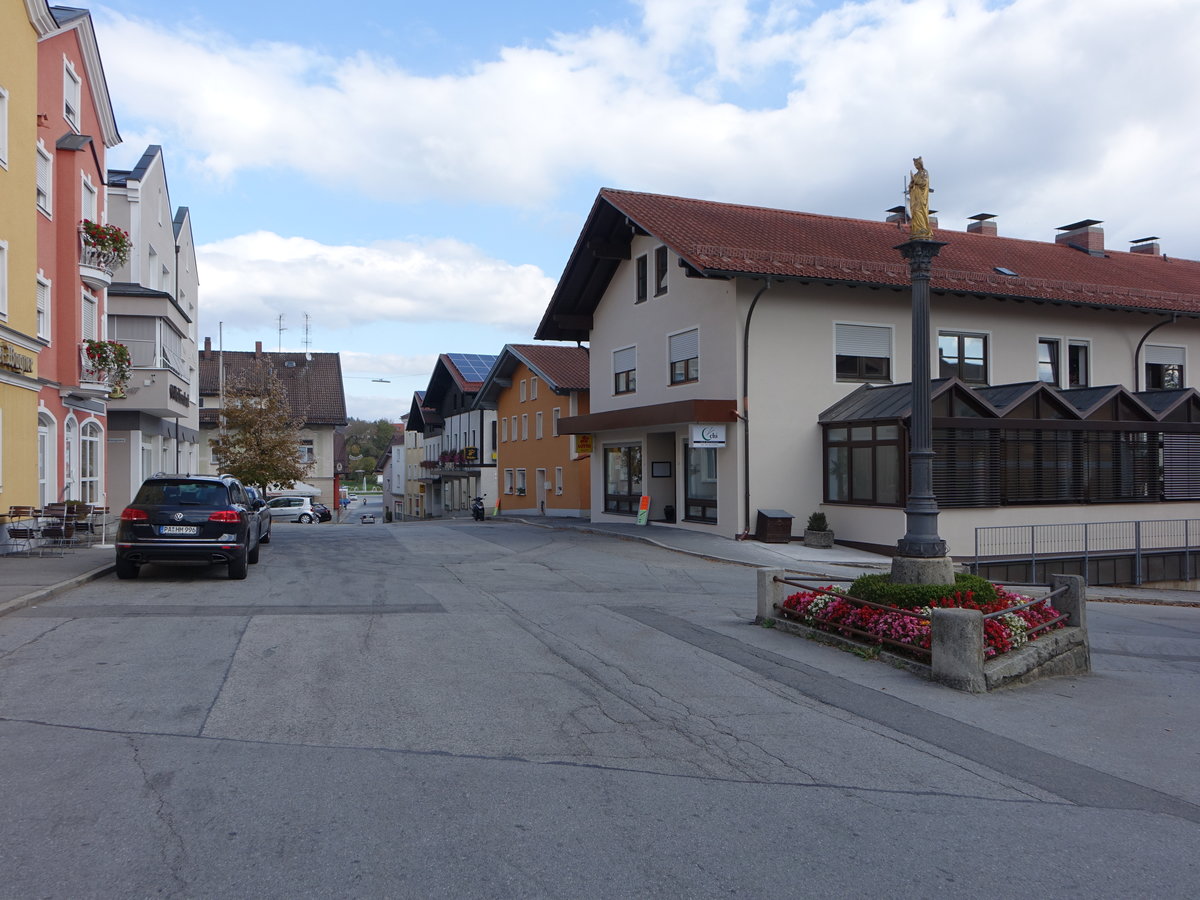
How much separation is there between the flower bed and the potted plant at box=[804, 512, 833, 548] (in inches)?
466

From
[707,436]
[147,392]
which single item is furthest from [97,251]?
[707,436]

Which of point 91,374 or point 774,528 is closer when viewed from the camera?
point 91,374

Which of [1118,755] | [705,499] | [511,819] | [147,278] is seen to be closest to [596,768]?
[511,819]

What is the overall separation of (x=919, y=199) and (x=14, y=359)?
15.7m

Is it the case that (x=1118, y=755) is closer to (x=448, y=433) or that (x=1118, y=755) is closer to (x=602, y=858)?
(x=602, y=858)

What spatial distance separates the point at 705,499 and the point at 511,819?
21071 mm

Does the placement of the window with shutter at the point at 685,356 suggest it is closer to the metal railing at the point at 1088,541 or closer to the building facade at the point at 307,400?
the metal railing at the point at 1088,541

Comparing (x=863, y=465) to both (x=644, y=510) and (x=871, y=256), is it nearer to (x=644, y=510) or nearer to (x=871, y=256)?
(x=871, y=256)

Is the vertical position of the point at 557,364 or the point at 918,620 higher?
the point at 557,364

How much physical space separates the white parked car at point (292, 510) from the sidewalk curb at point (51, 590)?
112 feet

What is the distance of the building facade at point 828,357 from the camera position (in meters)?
22.6

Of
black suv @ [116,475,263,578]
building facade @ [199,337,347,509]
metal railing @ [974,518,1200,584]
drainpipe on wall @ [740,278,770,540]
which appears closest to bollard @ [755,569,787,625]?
black suv @ [116,475,263,578]

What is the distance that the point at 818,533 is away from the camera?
74.7ft

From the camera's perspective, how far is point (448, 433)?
64.4 meters
